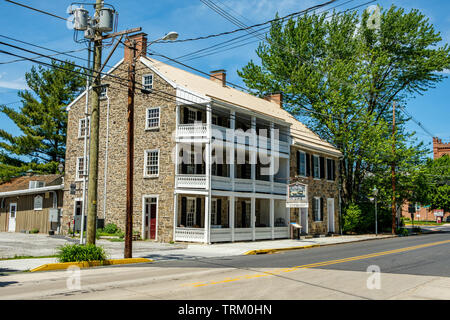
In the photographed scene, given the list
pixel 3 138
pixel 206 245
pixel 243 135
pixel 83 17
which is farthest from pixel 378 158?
pixel 3 138

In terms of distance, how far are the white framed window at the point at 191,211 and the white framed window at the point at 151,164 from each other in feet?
9.13

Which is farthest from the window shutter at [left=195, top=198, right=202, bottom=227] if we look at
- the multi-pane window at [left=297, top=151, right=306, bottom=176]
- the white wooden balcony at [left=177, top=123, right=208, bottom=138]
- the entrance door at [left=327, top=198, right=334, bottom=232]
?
the entrance door at [left=327, top=198, right=334, bottom=232]

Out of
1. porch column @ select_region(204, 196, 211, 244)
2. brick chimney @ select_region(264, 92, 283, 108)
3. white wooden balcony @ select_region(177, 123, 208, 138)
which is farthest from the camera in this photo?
brick chimney @ select_region(264, 92, 283, 108)

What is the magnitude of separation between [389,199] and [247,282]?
1354 inches

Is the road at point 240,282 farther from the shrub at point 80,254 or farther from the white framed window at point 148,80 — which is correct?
the white framed window at point 148,80

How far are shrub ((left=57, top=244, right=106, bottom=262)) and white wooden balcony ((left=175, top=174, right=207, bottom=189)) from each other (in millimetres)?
10962

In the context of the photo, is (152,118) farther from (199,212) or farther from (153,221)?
(199,212)

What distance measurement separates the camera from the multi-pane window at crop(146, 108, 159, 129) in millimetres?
28188

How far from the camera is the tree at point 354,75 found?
126ft

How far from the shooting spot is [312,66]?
4153 centimetres

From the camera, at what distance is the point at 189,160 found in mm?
27562

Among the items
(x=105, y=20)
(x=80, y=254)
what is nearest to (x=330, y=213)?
(x=80, y=254)

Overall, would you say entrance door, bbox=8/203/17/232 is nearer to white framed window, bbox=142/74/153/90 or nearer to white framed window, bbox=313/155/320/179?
white framed window, bbox=142/74/153/90

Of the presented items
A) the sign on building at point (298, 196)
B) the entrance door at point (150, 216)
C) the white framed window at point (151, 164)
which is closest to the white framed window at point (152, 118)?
the white framed window at point (151, 164)
